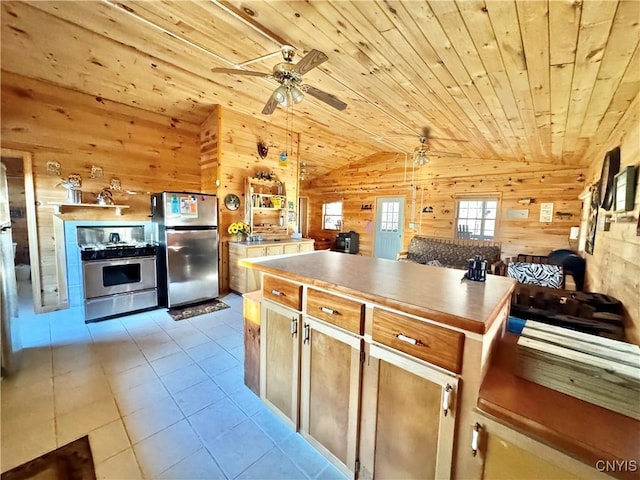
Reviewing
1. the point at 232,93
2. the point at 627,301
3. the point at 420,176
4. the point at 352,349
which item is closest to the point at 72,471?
the point at 352,349

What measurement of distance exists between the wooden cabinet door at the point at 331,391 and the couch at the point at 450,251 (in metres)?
4.29

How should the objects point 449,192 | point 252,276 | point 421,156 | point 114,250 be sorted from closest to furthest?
point 114,250 → point 252,276 → point 421,156 → point 449,192

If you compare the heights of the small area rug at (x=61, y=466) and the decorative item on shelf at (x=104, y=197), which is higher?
the decorative item on shelf at (x=104, y=197)

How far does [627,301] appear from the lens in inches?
71.6

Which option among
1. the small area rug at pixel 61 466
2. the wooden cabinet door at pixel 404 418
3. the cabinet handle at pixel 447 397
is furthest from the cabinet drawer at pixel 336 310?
the small area rug at pixel 61 466

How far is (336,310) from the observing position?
4.54 ft

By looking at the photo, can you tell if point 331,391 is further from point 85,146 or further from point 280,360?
point 85,146

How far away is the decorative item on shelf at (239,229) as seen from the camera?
15.0 ft

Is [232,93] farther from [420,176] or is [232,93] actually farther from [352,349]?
[420,176]

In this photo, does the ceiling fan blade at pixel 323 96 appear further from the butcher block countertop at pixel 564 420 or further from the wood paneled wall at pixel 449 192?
the wood paneled wall at pixel 449 192

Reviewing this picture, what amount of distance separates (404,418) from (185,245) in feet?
11.9

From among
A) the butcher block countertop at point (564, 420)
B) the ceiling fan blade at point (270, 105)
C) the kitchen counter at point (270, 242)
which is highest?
the ceiling fan blade at point (270, 105)

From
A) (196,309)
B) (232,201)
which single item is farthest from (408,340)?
(232,201)

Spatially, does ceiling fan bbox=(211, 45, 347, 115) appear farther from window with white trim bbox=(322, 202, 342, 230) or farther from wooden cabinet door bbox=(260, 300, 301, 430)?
window with white trim bbox=(322, 202, 342, 230)
